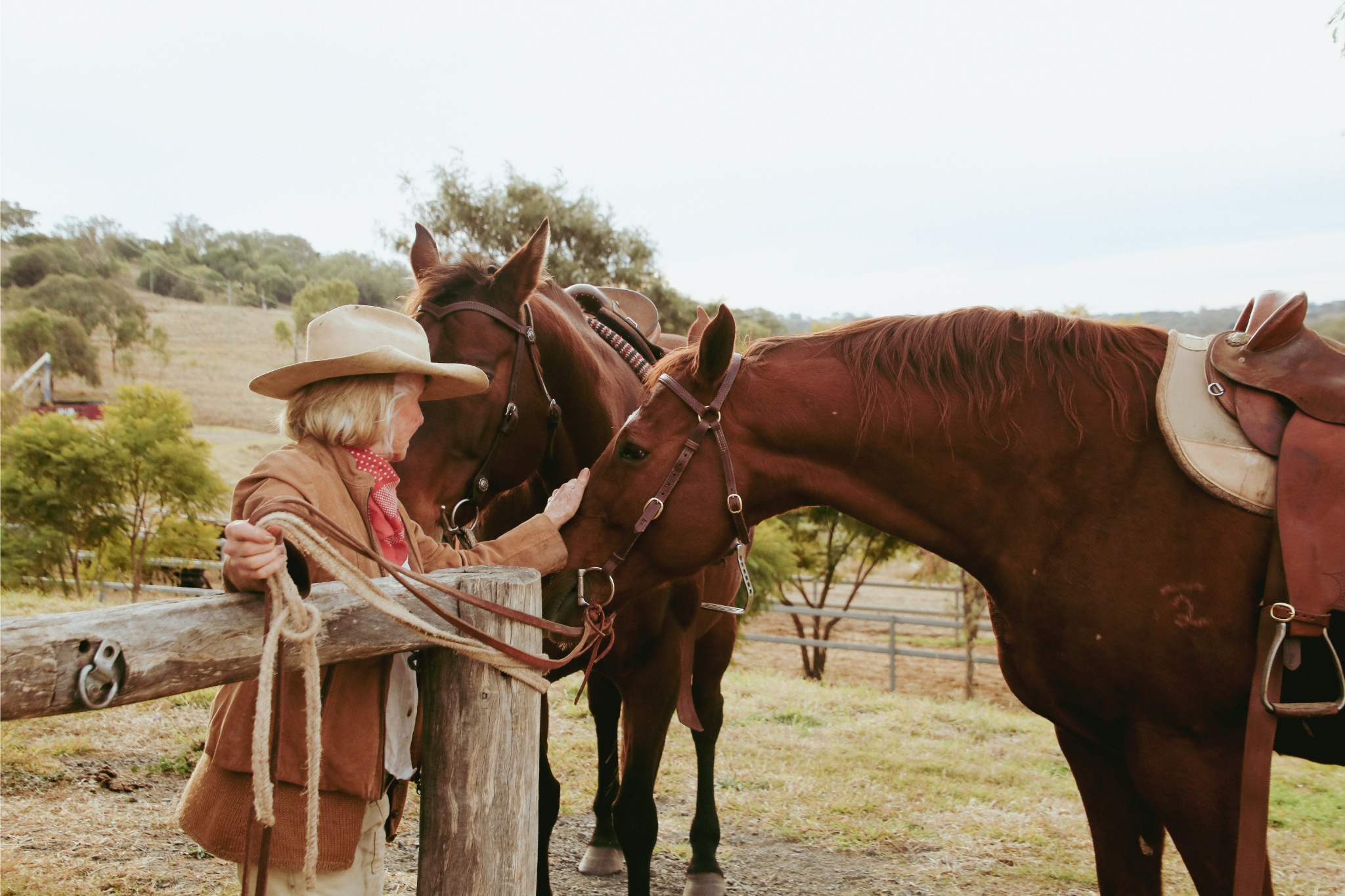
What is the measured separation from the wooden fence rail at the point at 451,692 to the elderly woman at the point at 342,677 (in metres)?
0.12

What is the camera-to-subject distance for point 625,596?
95.7 inches

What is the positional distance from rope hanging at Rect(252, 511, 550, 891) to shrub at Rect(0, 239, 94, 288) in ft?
190

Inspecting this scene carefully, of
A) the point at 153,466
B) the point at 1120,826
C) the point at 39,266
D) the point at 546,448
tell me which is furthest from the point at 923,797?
the point at 39,266

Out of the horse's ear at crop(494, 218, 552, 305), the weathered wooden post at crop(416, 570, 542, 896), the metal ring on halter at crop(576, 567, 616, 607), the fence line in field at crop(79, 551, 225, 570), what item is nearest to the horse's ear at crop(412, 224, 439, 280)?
the horse's ear at crop(494, 218, 552, 305)

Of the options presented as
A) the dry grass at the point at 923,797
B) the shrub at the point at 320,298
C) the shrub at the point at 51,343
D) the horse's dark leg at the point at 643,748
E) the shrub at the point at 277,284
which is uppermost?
the shrub at the point at 277,284

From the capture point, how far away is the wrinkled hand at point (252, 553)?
50.6 inches

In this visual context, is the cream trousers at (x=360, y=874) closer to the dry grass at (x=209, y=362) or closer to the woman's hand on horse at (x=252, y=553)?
the woman's hand on horse at (x=252, y=553)

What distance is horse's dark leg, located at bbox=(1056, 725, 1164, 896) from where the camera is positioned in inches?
94.0

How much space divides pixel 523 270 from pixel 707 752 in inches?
108

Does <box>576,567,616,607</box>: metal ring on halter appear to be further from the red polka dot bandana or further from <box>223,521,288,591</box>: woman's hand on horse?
<box>223,521,288,591</box>: woman's hand on horse

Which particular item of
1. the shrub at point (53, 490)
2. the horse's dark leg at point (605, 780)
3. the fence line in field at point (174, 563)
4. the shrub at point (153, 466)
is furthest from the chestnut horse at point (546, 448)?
the shrub at point (53, 490)

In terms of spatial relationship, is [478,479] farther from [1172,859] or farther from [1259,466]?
[1172,859]

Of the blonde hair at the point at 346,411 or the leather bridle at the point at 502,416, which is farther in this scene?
the leather bridle at the point at 502,416

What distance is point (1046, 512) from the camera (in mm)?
2174
